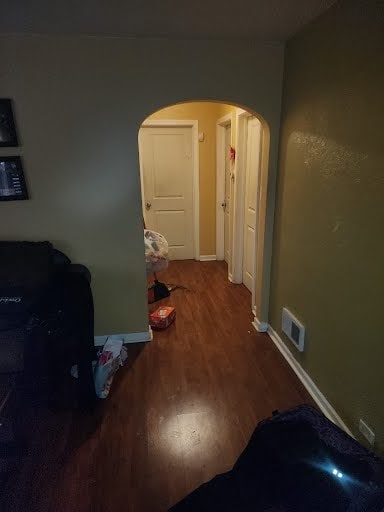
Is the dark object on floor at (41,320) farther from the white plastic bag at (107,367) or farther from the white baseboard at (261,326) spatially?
the white baseboard at (261,326)

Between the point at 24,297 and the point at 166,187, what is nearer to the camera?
the point at 24,297

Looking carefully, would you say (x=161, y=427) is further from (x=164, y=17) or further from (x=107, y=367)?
(x=164, y=17)

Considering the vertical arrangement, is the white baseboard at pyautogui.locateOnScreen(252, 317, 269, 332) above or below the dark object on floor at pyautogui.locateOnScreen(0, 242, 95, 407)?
below

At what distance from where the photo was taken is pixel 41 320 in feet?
5.61

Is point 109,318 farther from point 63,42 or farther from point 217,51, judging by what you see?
point 217,51

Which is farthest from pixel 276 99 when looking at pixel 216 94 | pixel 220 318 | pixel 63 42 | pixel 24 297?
pixel 24 297

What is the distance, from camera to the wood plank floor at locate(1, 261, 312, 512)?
4.72 ft

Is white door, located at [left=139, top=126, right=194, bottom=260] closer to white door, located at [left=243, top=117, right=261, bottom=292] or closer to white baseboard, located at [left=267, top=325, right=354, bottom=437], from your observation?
white door, located at [left=243, top=117, right=261, bottom=292]

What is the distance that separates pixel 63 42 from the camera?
1906mm

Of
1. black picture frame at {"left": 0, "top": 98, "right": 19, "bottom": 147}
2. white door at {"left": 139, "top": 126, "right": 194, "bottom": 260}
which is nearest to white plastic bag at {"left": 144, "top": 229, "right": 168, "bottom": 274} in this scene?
black picture frame at {"left": 0, "top": 98, "right": 19, "bottom": 147}

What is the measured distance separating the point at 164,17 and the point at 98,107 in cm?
69

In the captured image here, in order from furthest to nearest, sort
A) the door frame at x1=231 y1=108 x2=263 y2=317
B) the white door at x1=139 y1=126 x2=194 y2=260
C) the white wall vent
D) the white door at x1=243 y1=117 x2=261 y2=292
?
the white door at x1=139 y1=126 x2=194 y2=260, the door frame at x1=231 y1=108 x2=263 y2=317, the white door at x1=243 y1=117 x2=261 y2=292, the white wall vent

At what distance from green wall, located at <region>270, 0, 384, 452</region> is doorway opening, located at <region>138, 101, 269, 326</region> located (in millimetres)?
1348

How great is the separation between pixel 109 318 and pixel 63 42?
201 centimetres
